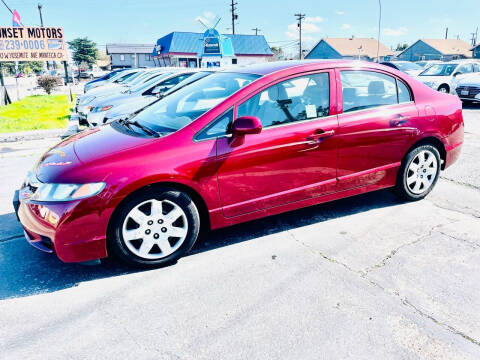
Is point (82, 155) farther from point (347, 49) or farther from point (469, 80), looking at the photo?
point (347, 49)

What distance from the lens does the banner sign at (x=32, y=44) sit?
16.1 metres

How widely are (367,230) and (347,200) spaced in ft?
2.78

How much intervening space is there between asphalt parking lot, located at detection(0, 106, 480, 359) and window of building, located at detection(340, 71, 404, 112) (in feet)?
3.96

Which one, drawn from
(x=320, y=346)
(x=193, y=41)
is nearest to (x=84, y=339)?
(x=320, y=346)

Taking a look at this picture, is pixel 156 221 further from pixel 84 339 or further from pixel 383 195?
pixel 383 195

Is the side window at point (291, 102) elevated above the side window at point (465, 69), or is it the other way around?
the side window at point (465, 69)

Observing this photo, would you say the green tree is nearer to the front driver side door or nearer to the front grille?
the front grille

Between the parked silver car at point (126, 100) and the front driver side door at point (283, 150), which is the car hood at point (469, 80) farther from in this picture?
the front driver side door at point (283, 150)

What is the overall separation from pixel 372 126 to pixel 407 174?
811 millimetres

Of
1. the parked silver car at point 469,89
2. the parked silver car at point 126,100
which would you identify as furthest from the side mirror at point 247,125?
the parked silver car at point 469,89

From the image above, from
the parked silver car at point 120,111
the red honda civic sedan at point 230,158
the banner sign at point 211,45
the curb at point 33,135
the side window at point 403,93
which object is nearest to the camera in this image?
the red honda civic sedan at point 230,158

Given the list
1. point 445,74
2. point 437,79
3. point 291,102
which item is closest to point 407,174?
point 291,102

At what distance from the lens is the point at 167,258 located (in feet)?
10.6

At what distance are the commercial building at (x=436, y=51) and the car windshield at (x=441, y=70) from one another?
67456 millimetres
